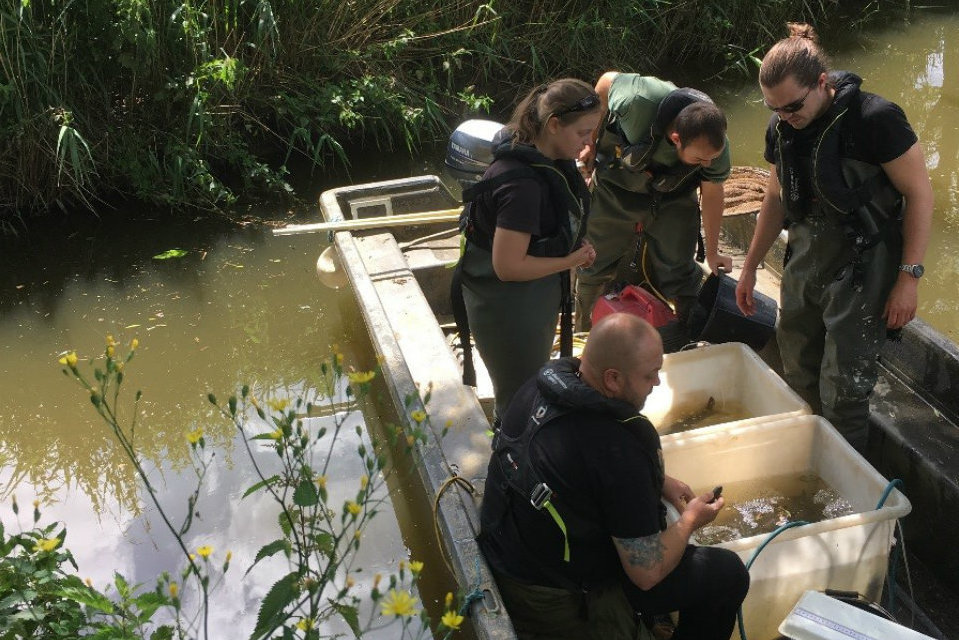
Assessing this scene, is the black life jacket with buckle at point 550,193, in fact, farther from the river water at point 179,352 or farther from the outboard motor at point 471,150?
the river water at point 179,352

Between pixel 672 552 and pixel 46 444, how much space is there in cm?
336

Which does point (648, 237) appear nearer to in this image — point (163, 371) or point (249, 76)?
point (163, 371)

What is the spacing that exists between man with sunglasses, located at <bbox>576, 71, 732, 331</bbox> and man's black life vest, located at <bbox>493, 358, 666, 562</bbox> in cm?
152

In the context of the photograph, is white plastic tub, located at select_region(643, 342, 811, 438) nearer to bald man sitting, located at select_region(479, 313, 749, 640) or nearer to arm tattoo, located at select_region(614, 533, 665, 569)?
bald man sitting, located at select_region(479, 313, 749, 640)

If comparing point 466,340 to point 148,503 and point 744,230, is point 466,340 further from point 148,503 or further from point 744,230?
point 744,230

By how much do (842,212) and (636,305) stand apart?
1.16 m

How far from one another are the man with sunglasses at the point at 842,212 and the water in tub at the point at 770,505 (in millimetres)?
312

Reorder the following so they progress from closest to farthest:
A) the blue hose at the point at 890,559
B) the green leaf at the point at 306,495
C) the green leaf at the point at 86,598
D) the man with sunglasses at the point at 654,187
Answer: the green leaf at the point at 306,495 < the green leaf at the point at 86,598 < the blue hose at the point at 890,559 < the man with sunglasses at the point at 654,187

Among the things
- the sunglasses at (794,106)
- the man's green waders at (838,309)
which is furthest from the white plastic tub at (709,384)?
the sunglasses at (794,106)

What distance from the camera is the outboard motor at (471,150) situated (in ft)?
14.4

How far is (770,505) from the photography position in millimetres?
3316

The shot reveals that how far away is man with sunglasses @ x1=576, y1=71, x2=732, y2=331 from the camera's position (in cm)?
370

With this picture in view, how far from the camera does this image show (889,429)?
3.50 meters

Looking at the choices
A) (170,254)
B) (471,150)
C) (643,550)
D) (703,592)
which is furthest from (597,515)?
(170,254)
